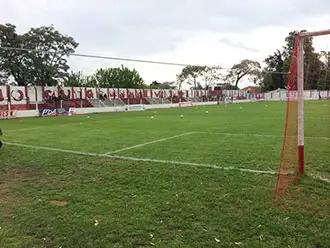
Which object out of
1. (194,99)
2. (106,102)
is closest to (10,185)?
(106,102)

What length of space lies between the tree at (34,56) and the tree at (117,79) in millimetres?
13133

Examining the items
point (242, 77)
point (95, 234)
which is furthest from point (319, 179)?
point (242, 77)

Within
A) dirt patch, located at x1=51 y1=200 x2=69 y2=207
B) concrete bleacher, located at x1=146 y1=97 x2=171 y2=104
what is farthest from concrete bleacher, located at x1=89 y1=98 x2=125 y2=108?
dirt patch, located at x1=51 y1=200 x2=69 y2=207

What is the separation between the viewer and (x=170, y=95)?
50.8 metres

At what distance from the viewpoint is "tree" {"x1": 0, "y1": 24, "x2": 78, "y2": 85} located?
129ft

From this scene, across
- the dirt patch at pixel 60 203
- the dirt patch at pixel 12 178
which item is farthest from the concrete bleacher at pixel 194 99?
the dirt patch at pixel 60 203

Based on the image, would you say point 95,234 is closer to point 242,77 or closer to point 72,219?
point 72,219

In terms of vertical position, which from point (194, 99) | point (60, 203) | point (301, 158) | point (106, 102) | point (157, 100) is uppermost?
point (194, 99)

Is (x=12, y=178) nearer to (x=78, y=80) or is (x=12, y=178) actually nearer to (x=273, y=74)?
(x=78, y=80)

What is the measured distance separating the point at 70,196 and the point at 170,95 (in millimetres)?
46520

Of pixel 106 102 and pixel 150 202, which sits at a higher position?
pixel 106 102

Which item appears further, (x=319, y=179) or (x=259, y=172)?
(x=259, y=172)

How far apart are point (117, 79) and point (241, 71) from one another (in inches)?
1552

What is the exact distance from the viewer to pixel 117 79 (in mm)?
57031
